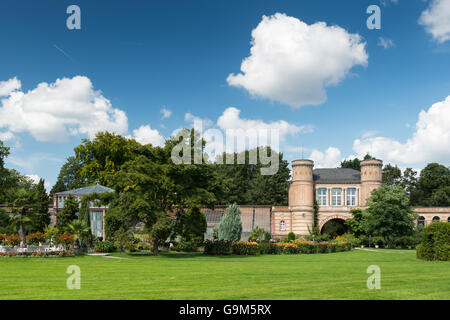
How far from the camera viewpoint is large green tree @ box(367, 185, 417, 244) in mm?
40438

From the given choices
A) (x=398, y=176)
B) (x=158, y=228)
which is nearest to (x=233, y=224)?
(x=158, y=228)

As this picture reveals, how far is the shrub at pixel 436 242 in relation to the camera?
2225 centimetres

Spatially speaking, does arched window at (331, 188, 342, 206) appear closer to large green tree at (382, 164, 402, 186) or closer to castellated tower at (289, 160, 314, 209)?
castellated tower at (289, 160, 314, 209)

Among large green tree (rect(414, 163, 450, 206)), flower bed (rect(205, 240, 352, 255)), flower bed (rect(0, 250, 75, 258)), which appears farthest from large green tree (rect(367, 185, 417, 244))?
flower bed (rect(0, 250, 75, 258))

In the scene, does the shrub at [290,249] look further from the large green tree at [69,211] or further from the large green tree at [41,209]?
the large green tree at [41,209]

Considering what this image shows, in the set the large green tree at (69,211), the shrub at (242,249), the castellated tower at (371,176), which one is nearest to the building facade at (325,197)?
the castellated tower at (371,176)

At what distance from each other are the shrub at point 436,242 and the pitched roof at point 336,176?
30634mm

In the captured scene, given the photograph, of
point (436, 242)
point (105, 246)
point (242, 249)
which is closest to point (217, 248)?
point (242, 249)

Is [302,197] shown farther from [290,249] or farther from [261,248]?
[261,248]

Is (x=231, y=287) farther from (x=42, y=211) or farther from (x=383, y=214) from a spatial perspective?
(x=42, y=211)

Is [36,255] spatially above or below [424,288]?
below

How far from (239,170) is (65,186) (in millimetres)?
39715

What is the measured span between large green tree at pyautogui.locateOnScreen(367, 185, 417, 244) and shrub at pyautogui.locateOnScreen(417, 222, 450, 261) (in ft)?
57.3
